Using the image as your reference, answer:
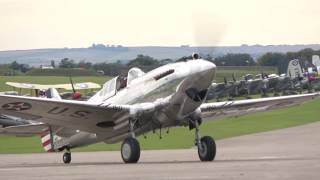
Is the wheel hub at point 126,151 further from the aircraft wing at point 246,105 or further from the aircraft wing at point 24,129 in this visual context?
the aircraft wing at point 24,129

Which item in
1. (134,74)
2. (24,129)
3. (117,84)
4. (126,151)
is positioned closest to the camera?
(126,151)

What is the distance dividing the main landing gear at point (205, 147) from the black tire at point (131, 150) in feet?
6.16

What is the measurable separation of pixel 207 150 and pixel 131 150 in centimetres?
217

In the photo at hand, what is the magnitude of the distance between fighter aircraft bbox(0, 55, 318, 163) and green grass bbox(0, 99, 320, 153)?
11283 mm

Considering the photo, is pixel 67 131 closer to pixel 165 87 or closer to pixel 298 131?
pixel 165 87

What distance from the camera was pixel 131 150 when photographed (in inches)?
867

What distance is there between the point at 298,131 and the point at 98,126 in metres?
18.7

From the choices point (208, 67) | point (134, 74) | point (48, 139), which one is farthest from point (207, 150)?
point (48, 139)

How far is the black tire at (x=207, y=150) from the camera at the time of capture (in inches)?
882

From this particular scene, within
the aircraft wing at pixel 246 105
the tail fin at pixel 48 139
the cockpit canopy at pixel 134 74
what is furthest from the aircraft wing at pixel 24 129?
the aircraft wing at pixel 246 105

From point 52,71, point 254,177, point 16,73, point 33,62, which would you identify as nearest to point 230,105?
point 254,177

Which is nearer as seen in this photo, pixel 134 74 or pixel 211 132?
pixel 134 74

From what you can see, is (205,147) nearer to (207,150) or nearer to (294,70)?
(207,150)

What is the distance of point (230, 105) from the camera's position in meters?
25.1
